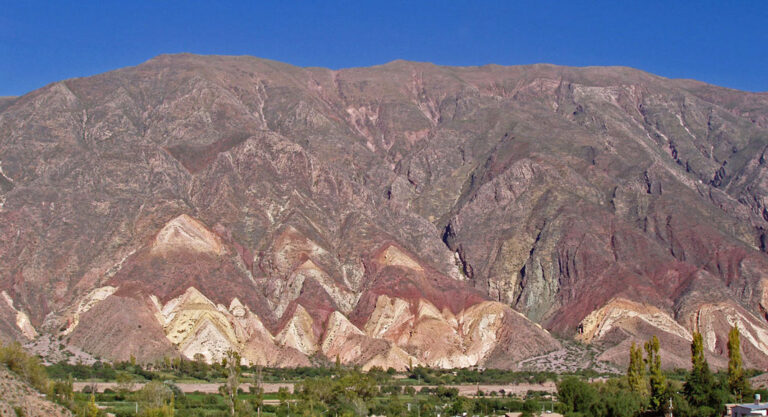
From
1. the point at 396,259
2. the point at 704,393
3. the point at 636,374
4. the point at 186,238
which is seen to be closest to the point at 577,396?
the point at 636,374

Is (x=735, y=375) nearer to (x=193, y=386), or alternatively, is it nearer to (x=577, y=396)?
(x=577, y=396)

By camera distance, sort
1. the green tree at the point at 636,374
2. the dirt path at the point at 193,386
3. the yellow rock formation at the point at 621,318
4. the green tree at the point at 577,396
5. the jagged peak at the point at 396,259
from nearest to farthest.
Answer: the green tree at the point at 577,396
the green tree at the point at 636,374
the dirt path at the point at 193,386
the yellow rock formation at the point at 621,318
the jagged peak at the point at 396,259

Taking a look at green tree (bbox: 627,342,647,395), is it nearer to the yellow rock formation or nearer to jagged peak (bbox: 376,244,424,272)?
the yellow rock formation


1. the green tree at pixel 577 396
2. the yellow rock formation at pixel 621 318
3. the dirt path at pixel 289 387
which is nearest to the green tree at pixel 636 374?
the green tree at pixel 577 396

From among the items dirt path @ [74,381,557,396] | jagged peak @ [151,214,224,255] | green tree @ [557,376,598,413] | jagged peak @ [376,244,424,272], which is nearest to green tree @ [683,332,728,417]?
green tree @ [557,376,598,413]

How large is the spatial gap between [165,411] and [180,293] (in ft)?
253

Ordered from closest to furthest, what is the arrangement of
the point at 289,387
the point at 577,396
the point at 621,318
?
the point at 577,396 → the point at 289,387 → the point at 621,318

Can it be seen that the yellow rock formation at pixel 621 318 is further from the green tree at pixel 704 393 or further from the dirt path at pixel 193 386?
the green tree at pixel 704 393

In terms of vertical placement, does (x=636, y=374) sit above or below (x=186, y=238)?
below

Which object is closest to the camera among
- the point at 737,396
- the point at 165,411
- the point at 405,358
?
the point at 165,411

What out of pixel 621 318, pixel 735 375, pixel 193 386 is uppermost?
pixel 621 318

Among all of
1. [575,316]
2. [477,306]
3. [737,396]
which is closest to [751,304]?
[575,316]

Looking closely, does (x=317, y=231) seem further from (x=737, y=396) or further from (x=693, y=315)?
(x=737, y=396)

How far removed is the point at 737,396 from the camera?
114 metres
